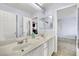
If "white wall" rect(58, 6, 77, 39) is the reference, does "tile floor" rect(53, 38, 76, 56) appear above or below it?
below

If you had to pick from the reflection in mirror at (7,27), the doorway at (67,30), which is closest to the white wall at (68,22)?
the doorway at (67,30)

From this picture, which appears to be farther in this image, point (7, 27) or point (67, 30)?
point (67, 30)

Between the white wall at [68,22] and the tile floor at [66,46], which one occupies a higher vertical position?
the white wall at [68,22]

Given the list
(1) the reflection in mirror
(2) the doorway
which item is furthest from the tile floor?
(1) the reflection in mirror

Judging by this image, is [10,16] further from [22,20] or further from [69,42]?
[69,42]

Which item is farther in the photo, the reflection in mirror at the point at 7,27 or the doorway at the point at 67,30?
the doorway at the point at 67,30

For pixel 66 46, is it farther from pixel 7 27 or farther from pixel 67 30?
pixel 7 27

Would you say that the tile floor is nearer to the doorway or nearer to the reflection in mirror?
the doorway

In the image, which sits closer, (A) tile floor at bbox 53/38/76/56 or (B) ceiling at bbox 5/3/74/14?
(B) ceiling at bbox 5/3/74/14

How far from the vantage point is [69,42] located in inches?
76.7

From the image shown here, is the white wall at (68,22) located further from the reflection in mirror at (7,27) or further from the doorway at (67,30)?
the reflection in mirror at (7,27)

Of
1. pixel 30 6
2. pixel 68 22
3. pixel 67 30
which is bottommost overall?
pixel 67 30

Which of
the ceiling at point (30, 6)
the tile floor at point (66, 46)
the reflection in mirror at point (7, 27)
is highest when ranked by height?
the ceiling at point (30, 6)

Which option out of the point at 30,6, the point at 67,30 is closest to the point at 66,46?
the point at 67,30
